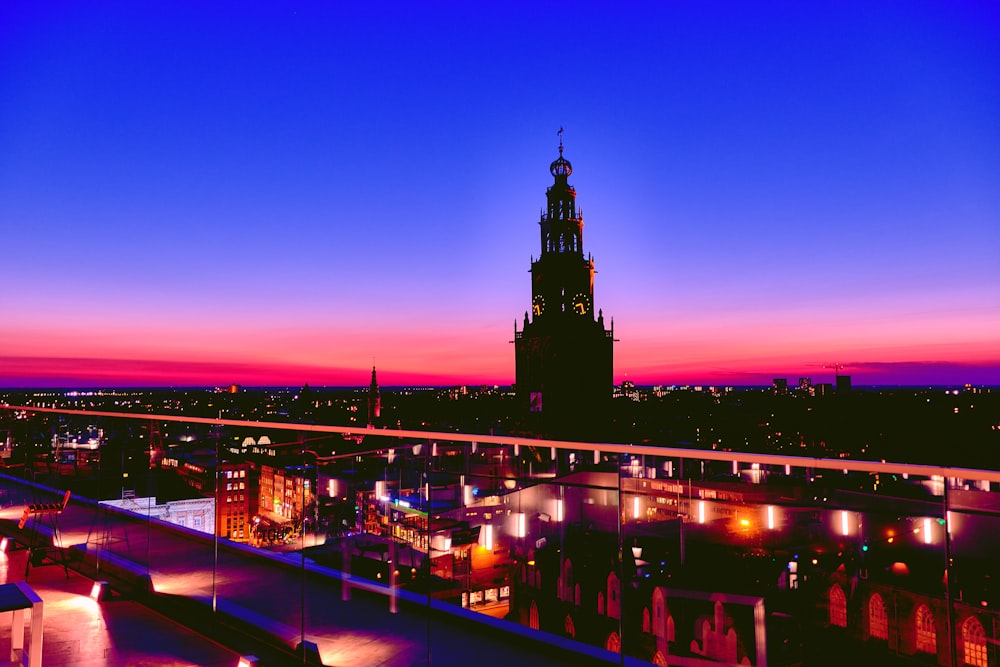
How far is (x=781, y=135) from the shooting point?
35344mm

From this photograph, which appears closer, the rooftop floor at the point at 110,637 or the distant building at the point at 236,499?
the rooftop floor at the point at 110,637

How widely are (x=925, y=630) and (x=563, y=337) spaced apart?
5184 centimetres

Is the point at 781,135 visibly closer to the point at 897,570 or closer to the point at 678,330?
the point at 897,570

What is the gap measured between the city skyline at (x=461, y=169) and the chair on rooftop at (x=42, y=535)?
560cm

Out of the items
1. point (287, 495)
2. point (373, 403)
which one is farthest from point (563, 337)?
point (287, 495)

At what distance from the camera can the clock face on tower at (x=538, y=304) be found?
5484cm

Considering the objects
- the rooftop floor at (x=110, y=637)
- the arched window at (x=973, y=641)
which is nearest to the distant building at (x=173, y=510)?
the rooftop floor at (x=110, y=637)

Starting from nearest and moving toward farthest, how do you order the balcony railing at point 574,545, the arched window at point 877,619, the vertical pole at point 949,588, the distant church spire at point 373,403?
1. the vertical pole at point 949,588
2. the balcony railing at point 574,545
3. the arched window at point 877,619
4. the distant church spire at point 373,403

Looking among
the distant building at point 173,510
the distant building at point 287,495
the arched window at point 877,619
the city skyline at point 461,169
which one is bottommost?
the distant building at point 173,510

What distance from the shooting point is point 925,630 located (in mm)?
1994

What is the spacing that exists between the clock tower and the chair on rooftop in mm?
48926

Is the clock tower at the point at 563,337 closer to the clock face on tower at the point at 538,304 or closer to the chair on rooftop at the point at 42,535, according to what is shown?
the clock face on tower at the point at 538,304

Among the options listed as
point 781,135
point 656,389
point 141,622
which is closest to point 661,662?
point 141,622

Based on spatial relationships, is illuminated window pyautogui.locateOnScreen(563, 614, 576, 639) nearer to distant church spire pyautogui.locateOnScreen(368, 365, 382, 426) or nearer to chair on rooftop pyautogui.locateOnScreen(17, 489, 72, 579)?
chair on rooftop pyautogui.locateOnScreen(17, 489, 72, 579)
